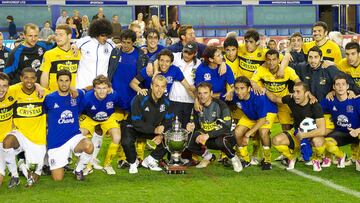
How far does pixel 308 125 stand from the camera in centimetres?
786

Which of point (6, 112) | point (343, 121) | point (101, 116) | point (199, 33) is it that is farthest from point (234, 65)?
point (199, 33)

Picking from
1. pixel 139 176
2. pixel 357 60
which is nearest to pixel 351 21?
pixel 357 60

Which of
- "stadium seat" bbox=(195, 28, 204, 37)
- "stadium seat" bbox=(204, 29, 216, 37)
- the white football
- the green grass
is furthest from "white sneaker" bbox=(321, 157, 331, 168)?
"stadium seat" bbox=(204, 29, 216, 37)

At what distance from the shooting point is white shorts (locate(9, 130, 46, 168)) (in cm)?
727

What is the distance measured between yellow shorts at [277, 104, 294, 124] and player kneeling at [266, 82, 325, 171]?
1.41 ft

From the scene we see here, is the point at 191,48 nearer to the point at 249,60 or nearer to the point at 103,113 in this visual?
the point at 249,60

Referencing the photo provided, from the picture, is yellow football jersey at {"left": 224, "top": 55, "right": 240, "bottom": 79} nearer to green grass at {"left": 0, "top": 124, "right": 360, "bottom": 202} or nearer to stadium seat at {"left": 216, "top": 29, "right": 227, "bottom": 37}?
green grass at {"left": 0, "top": 124, "right": 360, "bottom": 202}

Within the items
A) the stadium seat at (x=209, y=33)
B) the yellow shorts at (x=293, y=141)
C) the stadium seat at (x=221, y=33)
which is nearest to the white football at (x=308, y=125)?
the yellow shorts at (x=293, y=141)

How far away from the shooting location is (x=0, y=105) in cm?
711

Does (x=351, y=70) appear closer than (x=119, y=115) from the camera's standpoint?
No

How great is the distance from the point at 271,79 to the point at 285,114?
1.77 ft

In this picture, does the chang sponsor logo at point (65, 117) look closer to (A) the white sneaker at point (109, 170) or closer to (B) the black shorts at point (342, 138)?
(A) the white sneaker at point (109, 170)

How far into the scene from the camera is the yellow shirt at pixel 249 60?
8789 millimetres

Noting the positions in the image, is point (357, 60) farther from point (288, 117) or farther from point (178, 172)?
point (178, 172)
